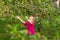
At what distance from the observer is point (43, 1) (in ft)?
26.9

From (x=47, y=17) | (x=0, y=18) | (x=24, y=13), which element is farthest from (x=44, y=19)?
(x=0, y=18)

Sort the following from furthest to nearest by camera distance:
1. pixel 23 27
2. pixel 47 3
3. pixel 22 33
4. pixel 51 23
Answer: pixel 47 3
pixel 51 23
pixel 23 27
pixel 22 33

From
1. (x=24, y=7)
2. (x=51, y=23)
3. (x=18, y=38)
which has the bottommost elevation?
(x=18, y=38)

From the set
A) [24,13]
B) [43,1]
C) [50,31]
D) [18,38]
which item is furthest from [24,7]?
[18,38]

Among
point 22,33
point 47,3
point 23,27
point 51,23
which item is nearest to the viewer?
point 22,33

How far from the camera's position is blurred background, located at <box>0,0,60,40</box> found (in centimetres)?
694

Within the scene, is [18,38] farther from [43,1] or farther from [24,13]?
[43,1]

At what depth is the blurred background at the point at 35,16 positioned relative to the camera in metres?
6.94

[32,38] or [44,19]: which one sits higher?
[44,19]

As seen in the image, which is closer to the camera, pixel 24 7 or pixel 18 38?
pixel 18 38

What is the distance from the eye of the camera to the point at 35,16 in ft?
24.7

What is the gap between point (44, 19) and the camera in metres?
7.51

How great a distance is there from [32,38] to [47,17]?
1.71 meters

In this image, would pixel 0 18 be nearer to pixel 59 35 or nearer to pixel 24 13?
pixel 24 13
